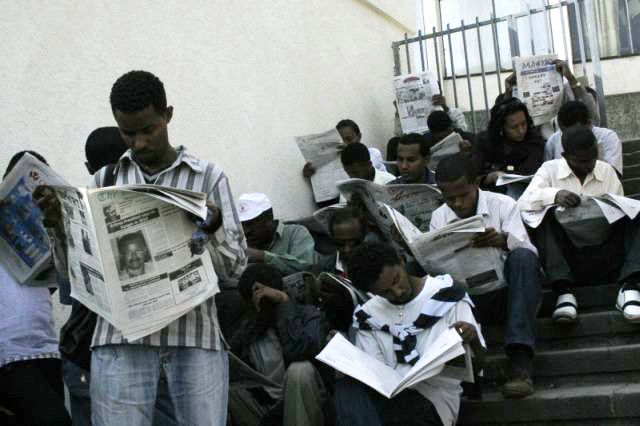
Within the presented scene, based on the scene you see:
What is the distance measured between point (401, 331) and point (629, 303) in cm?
141

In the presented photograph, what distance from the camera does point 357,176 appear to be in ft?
24.0

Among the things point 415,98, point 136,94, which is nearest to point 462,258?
point 136,94

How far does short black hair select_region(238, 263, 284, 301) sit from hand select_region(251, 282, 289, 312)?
2.1 inches

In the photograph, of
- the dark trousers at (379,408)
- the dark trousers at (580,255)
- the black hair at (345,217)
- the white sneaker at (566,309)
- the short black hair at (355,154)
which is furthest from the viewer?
the short black hair at (355,154)

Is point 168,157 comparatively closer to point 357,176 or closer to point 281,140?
point 357,176

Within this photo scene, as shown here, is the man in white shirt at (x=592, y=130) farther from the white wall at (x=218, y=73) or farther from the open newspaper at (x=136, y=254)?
the open newspaper at (x=136, y=254)

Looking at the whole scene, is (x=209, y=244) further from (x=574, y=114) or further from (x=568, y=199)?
(x=574, y=114)

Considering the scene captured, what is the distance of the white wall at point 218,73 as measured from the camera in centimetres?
529

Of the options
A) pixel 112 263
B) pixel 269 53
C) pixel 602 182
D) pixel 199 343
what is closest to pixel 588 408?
pixel 602 182

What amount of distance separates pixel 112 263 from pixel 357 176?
4.49 m

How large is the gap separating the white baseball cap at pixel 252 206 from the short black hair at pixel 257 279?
1.02 m

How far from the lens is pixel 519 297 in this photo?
5.12 metres

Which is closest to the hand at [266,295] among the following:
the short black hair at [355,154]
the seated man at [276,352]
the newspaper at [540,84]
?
the seated man at [276,352]

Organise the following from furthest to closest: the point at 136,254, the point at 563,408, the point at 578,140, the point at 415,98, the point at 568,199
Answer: the point at 415,98 → the point at 578,140 → the point at 568,199 → the point at 563,408 → the point at 136,254
